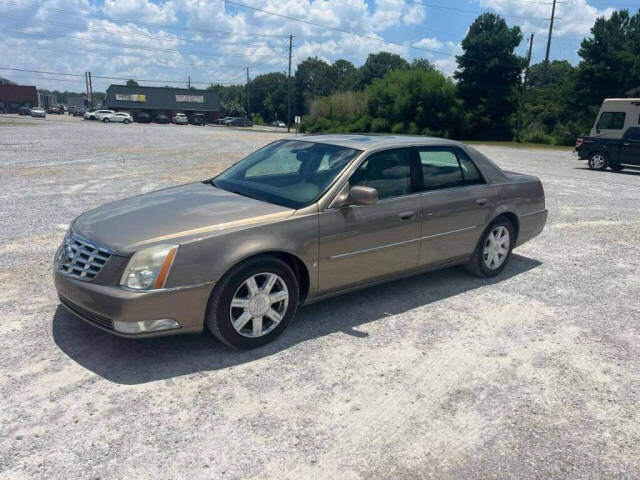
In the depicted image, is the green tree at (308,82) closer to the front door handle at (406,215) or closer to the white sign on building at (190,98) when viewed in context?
the white sign on building at (190,98)

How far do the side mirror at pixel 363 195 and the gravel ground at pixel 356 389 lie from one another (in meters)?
1.07

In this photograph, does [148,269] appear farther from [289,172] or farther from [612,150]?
[612,150]

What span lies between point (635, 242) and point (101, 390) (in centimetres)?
747

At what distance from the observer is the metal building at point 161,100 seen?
77.6 m

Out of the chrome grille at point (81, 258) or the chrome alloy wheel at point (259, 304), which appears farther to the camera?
the chrome alloy wheel at point (259, 304)

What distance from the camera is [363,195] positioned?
4207mm

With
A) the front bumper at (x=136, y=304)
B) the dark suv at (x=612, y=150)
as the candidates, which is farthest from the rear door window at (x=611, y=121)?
the front bumper at (x=136, y=304)

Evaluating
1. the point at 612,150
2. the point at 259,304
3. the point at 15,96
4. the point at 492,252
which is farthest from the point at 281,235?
the point at 15,96

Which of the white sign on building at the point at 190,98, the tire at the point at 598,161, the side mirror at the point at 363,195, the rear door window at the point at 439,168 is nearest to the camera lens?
the side mirror at the point at 363,195

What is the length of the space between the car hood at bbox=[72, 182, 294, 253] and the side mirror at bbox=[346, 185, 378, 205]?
0.54 metres

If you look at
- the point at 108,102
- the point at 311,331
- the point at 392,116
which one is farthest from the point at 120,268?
the point at 108,102

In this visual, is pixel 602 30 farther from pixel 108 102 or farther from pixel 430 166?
pixel 108 102

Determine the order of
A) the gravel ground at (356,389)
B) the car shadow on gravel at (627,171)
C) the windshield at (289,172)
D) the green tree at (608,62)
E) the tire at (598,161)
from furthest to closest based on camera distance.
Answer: the green tree at (608,62) → the tire at (598,161) → the car shadow on gravel at (627,171) → the windshield at (289,172) → the gravel ground at (356,389)

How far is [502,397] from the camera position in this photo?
136 inches
